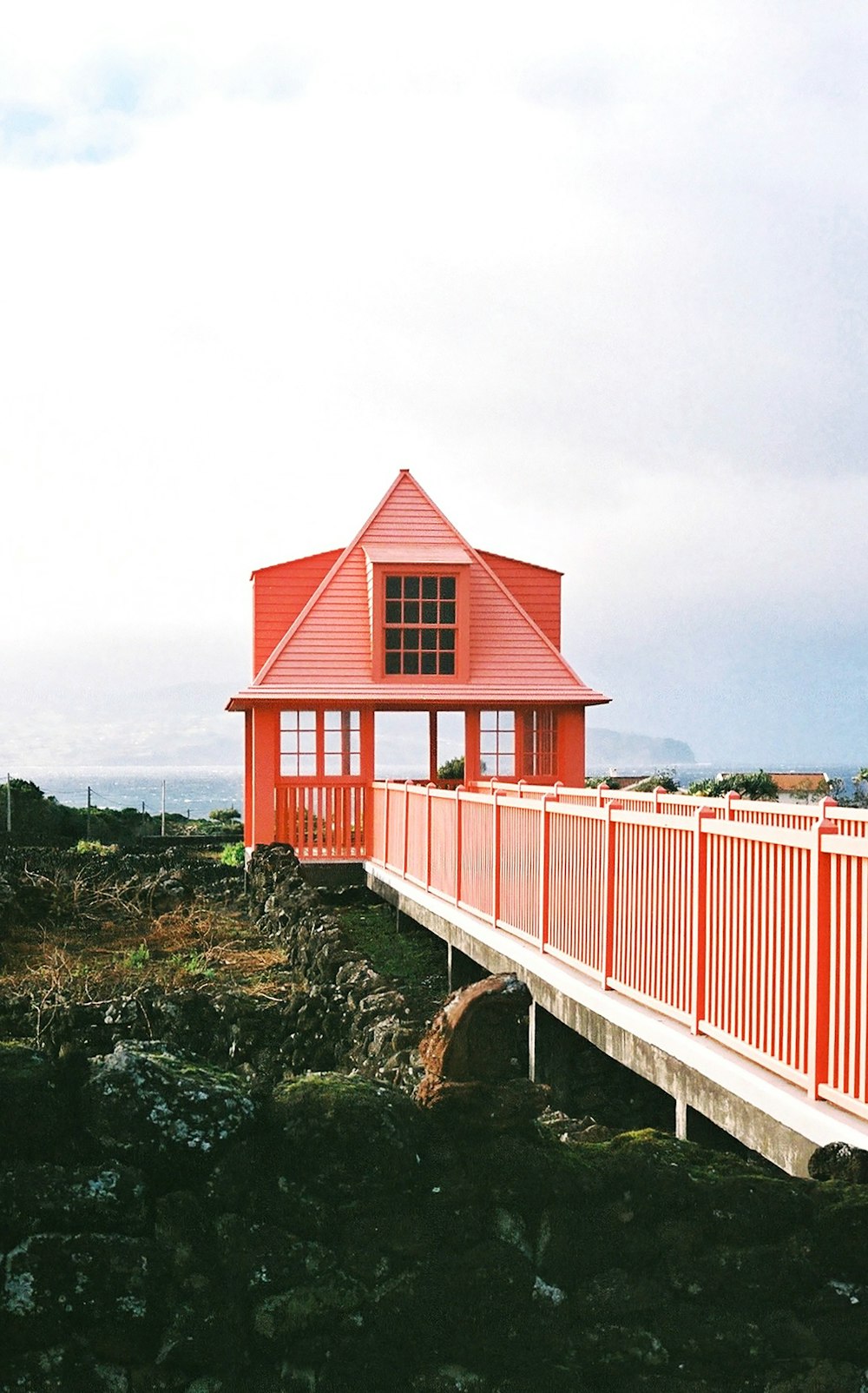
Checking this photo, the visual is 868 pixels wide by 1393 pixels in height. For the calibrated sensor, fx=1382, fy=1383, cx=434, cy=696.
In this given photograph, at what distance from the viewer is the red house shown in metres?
21.5

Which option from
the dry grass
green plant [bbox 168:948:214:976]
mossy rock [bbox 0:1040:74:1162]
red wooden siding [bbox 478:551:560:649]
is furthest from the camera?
red wooden siding [bbox 478:551:560:649]

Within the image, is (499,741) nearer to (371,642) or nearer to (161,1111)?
(371,642)

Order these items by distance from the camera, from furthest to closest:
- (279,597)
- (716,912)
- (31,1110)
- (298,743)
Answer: (279,597)
(298,743)
(716,912)
(31,1110)

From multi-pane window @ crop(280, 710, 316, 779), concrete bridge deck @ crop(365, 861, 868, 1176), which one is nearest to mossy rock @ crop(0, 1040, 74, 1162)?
concrete bridge deck @ crop(365, 861, 868, 1176)

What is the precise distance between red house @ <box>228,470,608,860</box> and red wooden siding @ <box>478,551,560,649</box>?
707 millimetres

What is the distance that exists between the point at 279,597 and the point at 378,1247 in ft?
66.3

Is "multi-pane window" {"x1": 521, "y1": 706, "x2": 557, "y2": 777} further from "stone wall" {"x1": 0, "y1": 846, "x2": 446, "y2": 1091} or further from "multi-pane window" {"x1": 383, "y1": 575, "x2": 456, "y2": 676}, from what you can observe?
"stone wall" {"x1": 0, "y1": 846, "x2": 446, "y2": 1091}

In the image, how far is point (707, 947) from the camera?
7.05 m

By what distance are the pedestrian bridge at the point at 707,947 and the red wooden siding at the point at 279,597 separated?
1167 cm

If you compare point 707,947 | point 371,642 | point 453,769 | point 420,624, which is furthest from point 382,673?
point 707,947

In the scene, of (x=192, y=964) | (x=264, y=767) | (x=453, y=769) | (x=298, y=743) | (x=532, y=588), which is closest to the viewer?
(x=192, y=964)

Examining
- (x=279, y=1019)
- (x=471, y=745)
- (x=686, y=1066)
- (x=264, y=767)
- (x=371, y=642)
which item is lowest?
(x=279, y=1019)

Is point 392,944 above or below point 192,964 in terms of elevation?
below

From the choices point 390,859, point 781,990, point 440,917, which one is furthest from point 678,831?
point 390,859
